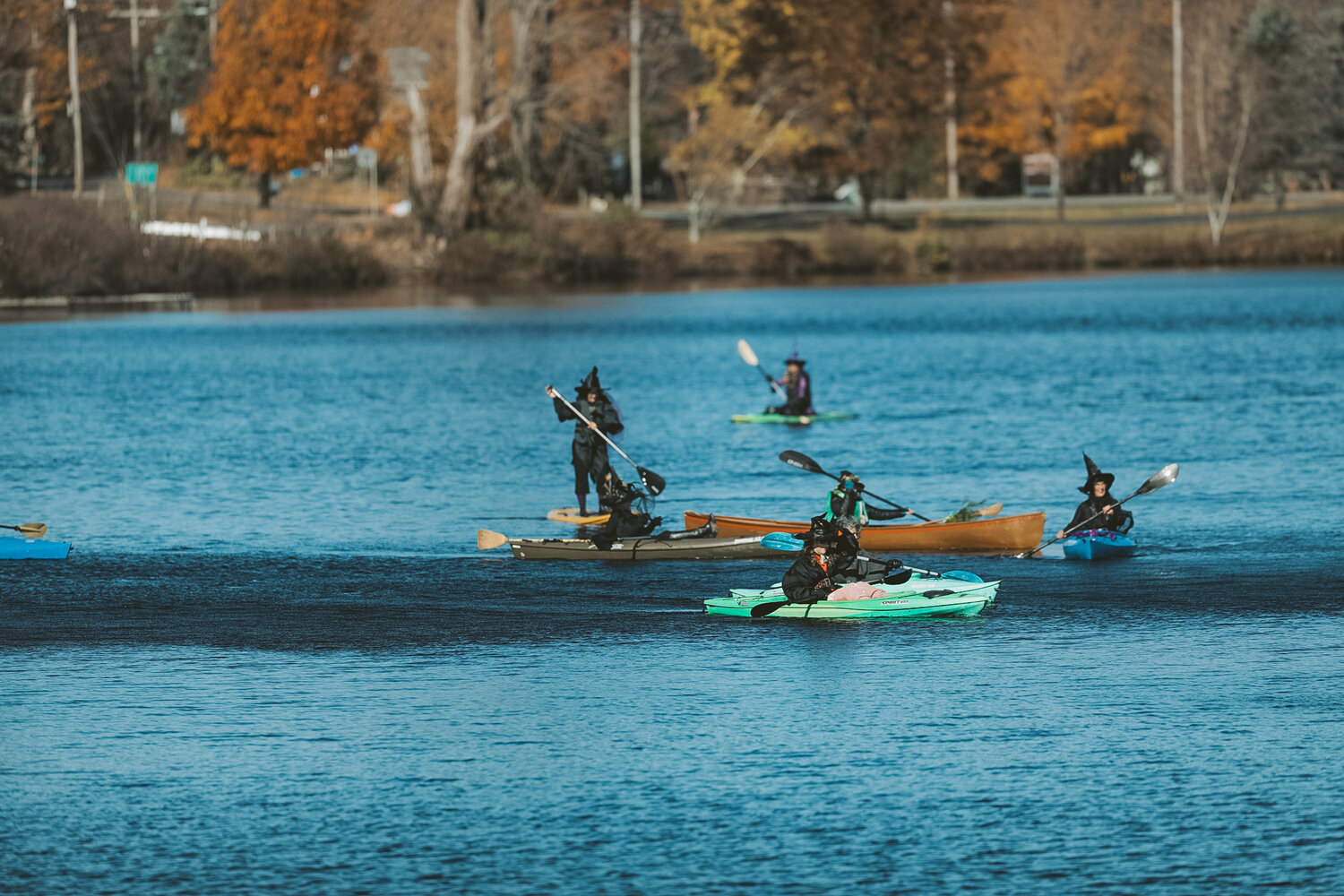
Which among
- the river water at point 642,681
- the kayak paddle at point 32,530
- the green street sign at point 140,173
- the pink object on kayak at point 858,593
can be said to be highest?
the green street sign at point 140,173

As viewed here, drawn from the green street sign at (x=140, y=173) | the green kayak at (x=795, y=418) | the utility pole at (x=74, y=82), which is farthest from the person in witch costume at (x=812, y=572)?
the utility pole at (x=74, y=82)

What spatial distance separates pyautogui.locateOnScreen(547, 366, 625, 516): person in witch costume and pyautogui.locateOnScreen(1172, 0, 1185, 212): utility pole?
7658cm

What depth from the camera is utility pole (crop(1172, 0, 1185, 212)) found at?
320 feet

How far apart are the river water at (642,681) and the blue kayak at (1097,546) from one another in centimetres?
42

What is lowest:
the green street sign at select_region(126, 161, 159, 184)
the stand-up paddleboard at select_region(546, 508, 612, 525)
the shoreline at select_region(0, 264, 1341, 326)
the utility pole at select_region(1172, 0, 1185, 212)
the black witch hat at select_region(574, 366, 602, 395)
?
the stand-up paddleboard at select_region(546, 508, 612, 525)

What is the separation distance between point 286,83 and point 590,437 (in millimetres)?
65189

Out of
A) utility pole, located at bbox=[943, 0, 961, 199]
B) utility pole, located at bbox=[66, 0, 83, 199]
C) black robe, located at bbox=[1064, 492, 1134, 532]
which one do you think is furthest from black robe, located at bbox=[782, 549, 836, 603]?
utility pole, located at bbox=[943, 0, 961, 199]

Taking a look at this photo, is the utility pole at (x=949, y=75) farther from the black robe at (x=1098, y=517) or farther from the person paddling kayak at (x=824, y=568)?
the person paddling kayak at (x=824, y=568)

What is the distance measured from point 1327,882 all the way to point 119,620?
12223mm

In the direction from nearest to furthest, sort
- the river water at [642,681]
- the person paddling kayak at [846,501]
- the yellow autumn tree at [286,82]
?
the river water at [642,681] → the person paddling kayak at [846,501] → the yellow autumn tree at [286,82]

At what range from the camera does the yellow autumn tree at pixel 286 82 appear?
8588 cm

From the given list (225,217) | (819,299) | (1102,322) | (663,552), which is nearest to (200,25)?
(225,217)

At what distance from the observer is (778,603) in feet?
62.6

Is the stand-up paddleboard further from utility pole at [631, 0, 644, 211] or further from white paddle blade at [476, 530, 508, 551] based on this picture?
utility pole at [631, 0, 644, 211]
